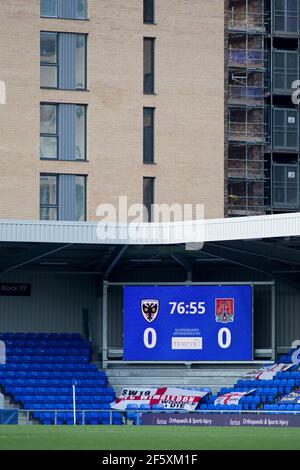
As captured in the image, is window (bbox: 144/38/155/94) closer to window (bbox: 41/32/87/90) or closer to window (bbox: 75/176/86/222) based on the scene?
window (bbox: 41/32/87/90)

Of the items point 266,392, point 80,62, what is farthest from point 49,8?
point 266,392

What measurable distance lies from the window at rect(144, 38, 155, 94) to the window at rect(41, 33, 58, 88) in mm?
4303

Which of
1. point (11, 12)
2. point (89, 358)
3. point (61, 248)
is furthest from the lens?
point (11, 12)

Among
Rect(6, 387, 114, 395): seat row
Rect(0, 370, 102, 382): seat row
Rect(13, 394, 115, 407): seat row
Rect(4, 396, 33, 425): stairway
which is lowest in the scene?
Rect(4, 396, 33, 425): stairway

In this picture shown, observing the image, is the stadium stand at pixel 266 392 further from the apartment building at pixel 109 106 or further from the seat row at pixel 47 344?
the apartment building at pixel 109 106

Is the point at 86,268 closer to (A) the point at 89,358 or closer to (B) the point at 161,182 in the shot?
(A) the point at 89,358

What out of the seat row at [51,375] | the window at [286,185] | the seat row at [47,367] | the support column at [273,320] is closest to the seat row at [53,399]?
the seat row at [51,375]

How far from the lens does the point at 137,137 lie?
247ft

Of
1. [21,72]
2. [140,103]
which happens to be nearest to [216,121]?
[140,103]

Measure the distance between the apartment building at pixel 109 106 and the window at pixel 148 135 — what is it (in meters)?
0.05

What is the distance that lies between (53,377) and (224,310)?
7.22 m

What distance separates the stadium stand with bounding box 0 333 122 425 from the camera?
5974 cm

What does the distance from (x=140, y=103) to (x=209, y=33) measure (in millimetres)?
4778

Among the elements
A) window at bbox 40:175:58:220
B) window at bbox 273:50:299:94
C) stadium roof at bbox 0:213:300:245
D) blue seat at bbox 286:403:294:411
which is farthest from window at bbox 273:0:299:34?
blue seat at bbox 286:403:294:411
